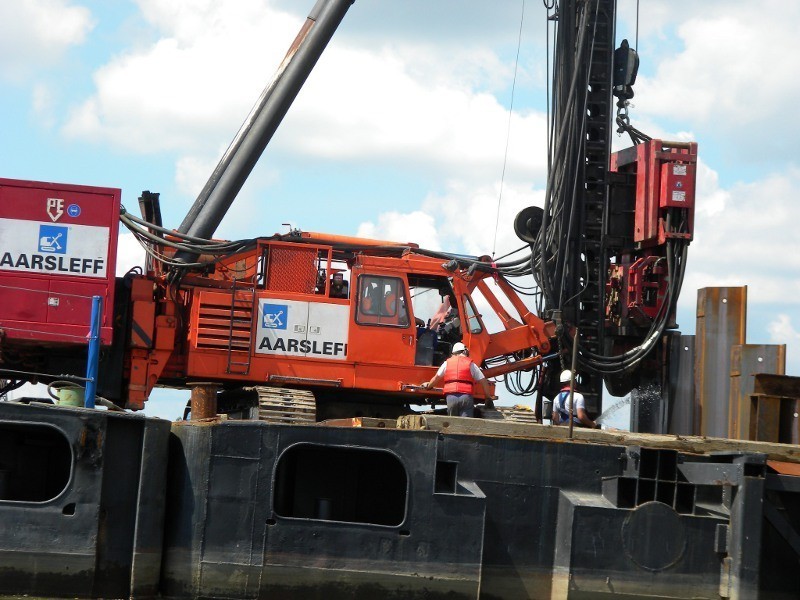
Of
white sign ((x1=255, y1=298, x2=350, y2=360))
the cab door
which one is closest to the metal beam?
the cab door

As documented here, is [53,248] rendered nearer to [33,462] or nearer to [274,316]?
[274,316]

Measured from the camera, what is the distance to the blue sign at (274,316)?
16141mm

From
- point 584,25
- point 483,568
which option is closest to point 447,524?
point 483,568

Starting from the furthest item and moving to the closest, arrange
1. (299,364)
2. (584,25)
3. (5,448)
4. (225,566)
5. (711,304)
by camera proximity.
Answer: (584,25) < (299,364) < (711,304) < (5,448) < (225,566)

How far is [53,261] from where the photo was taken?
15.0m

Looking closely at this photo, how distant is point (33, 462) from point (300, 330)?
5103 millimetres

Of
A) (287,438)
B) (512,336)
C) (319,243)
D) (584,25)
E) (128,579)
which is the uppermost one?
(584,25)

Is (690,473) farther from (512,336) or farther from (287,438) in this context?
(512,336)

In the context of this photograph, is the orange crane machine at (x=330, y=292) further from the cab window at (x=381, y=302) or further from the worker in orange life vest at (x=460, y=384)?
the worker in orange life vest at (x=460, y=384)

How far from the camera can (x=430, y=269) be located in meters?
16.8

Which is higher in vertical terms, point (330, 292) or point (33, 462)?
point (330, 292)

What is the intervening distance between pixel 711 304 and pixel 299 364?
548 cm

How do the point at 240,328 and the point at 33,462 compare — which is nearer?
the point at 33,462

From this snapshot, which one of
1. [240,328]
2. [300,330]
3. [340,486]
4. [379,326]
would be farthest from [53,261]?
[340,486]
